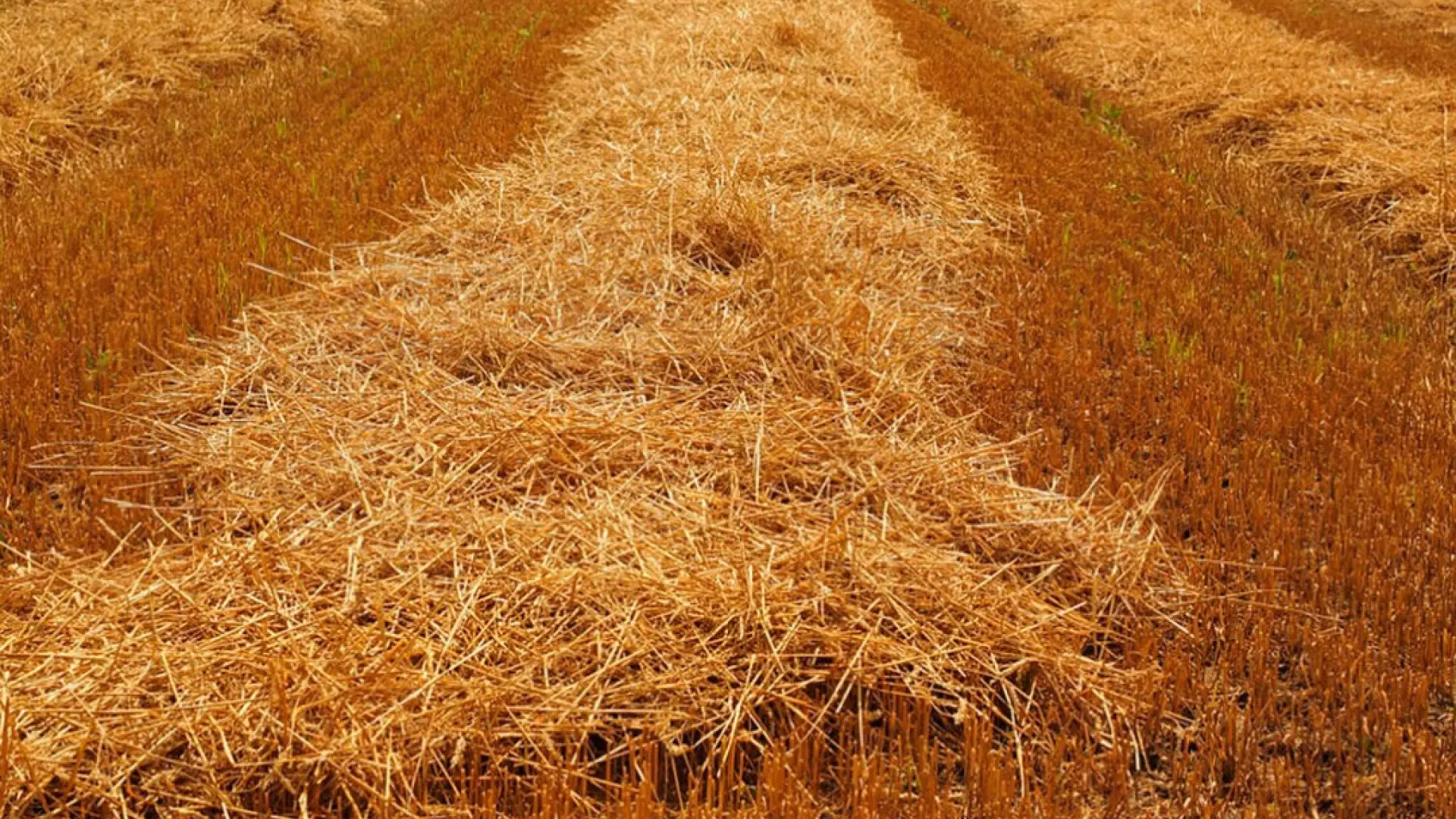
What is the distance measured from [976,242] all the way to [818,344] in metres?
1.73

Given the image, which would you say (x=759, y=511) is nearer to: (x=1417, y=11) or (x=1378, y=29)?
(x=1378, y=29)

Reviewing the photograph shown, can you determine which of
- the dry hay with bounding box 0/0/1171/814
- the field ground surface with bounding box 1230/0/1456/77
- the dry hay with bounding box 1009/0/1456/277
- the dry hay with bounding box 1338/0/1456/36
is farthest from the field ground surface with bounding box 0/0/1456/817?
the dry hay with bounding box 1338/0/1456/36

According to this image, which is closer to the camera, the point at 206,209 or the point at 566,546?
the point at 566,546

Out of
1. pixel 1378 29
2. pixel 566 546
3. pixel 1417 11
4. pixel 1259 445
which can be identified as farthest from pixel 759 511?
pixel 1417 11

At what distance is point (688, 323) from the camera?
13.1 ft

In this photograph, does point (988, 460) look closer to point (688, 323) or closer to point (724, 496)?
point (724, 496)

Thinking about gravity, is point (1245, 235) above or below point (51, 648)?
above

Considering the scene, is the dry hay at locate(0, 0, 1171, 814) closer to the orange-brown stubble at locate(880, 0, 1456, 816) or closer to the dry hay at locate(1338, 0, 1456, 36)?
the orange-brown stubble at locate(880, 0, 1456, 816)

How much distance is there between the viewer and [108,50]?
7578 mm

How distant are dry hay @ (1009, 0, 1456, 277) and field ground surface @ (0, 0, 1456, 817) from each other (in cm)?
14

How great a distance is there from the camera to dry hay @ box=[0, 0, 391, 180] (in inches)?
247

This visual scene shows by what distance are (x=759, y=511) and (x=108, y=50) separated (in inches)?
265

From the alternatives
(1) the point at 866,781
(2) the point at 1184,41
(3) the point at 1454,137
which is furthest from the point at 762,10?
(1) the point at 866,781

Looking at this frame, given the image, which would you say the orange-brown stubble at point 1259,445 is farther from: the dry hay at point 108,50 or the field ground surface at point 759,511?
the dry hay at point 108,50
